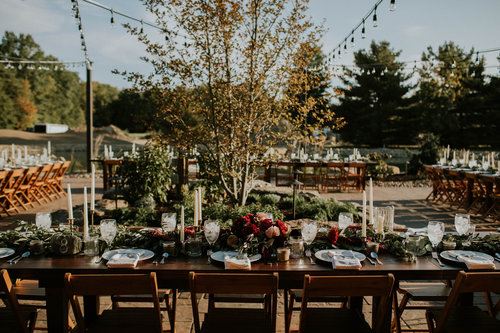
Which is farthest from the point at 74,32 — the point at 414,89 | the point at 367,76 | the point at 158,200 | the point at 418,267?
the point at 414,89

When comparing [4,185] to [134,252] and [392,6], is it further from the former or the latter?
[392,6]

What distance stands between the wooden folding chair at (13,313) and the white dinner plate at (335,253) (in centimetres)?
186

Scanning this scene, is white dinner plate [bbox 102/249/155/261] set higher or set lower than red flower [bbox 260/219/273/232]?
lower

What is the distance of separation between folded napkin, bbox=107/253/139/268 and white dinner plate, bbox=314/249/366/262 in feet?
3.95

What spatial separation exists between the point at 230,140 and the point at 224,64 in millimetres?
1056

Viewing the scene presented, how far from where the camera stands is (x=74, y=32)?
11.1 meters

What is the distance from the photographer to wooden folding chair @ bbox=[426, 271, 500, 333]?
2336 millimetres

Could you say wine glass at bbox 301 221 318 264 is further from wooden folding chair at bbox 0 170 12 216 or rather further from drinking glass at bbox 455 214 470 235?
wooden folding chair at bbox 0 170 12 216

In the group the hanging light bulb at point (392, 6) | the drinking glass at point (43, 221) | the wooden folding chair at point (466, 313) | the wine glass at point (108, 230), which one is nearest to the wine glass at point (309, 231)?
the wooden folding chair at point (466, 313)

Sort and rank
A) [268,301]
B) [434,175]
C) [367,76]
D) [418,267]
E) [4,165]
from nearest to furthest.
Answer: [418,267], [268,301], [4,165], [434,175], [367,76]

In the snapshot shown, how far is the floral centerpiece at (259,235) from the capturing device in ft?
9.49

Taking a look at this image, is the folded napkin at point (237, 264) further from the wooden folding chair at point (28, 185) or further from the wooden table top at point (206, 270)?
the wooden folding chair at point (28, 185)

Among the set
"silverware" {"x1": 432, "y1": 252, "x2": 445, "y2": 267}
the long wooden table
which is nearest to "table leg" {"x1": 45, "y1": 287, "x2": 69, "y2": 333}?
the long wooden table

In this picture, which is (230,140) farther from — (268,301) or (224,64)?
(268,301)
